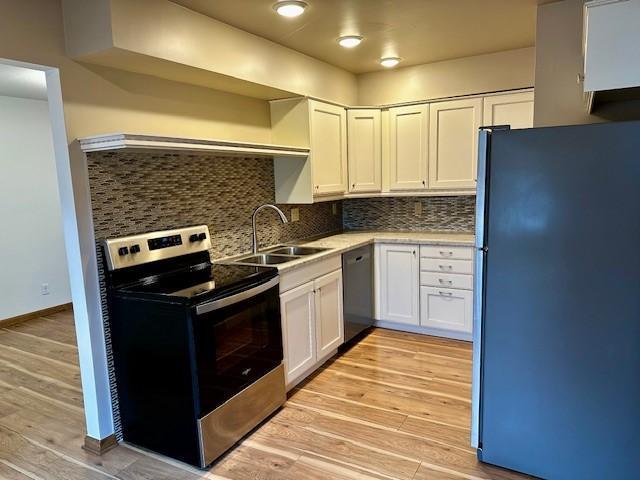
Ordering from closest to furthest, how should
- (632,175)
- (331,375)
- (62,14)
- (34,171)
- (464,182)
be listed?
(632,175) < (62,14) < (331,375) < (464,182) < (34,171)

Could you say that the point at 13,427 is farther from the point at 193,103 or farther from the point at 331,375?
the point at 193,103

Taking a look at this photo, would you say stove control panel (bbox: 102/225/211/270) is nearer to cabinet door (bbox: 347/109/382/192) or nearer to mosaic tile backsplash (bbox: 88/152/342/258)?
mosaic tile backsplash (bbox: 88/152/342/258)

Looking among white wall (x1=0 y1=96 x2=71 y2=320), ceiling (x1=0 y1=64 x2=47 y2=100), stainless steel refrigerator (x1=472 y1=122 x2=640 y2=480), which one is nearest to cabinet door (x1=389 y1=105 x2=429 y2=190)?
stainless steel refrigerator (x1=472 y1=122 x2=640 y2=480)

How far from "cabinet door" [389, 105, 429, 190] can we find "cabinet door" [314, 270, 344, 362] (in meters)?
1.17

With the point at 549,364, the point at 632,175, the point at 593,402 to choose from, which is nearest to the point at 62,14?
the point at 632,175

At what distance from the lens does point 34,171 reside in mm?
4816

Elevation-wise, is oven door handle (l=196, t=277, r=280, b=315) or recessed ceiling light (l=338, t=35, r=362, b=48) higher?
recessed ceiling light (l=338, t=35, r=362, b=48)

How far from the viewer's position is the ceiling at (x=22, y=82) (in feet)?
11.2

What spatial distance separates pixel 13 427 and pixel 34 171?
3122 millimetres

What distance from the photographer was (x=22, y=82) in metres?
3.88

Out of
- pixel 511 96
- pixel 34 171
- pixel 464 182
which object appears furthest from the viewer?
pixel 34 171

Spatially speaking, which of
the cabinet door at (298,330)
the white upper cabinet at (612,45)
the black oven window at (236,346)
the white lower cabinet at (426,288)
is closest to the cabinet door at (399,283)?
the white lower cabinet at (426,288)

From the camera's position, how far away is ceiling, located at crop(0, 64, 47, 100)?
3402 millimetres

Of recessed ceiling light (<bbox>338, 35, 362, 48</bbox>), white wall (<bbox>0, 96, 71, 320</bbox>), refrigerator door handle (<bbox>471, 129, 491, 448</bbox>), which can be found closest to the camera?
refrigerator door handle (<bbox>471, 129, 491, 448</bbox>)
